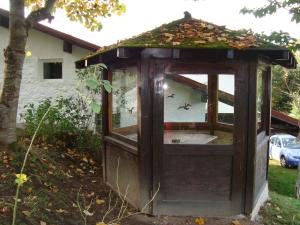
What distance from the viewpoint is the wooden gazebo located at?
5.37m

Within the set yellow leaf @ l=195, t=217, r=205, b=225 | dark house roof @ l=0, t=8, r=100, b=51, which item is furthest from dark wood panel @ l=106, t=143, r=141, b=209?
dark house roof @ l=0, t=8, r=100, b=51

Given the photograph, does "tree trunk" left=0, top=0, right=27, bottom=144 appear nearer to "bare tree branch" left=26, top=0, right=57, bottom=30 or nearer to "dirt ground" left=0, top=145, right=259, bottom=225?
"bare tree branch" left=26, top=0, right=57, bottom=30

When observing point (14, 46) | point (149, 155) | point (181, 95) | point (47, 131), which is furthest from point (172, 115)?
point (47, 131)

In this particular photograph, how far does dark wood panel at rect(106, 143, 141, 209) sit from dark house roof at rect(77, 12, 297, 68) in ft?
5.81

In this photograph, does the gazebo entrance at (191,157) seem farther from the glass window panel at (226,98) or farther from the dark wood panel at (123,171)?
the dark wood panel at (123,171)

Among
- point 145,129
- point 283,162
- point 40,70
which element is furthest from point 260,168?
point 283,162

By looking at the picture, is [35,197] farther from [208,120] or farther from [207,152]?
[208,120]

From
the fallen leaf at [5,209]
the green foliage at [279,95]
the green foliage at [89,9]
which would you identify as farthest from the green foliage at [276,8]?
the green foliage at [279,95]

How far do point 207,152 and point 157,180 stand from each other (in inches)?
34.6

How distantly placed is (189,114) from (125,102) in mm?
1122

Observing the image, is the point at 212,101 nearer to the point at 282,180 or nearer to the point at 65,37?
the point at 65,37

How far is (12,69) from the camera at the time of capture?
6625 mm

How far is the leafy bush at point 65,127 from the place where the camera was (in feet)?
28.8

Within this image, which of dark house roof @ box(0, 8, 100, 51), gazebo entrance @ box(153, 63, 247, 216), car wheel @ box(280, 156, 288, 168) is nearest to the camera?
gazebo entrance @ box(153, 63, 247, 216)
